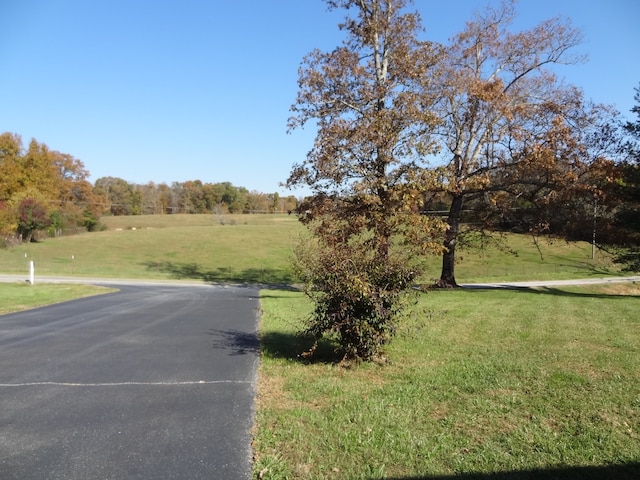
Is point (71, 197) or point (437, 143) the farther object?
point (71, 197)

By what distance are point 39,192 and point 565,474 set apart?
7216cm

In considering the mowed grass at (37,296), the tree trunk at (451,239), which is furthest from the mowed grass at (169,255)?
the mowed grass at (37,296)

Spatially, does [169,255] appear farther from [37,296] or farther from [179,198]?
[179,198]

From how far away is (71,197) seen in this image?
8738 centimetres

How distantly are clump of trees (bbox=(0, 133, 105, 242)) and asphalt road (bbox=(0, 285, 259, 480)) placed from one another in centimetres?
5499

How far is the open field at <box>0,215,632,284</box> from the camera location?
3734 cm

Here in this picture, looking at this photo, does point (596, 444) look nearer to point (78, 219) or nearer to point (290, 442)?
point (290, 442)

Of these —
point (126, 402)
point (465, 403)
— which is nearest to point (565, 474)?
point (465, 403)

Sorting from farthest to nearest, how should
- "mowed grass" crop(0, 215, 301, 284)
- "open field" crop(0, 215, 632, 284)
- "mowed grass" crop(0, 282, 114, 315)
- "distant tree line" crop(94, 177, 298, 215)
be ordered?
1. "distant tree line" crop(94, 177, 298, 215)
2. "mowed grass" crop(0, 215, 301, 284)
3. "open field" crop(0, 215, 632, 284)
4. "mowed grass" crop(0, 282, 114, 315)

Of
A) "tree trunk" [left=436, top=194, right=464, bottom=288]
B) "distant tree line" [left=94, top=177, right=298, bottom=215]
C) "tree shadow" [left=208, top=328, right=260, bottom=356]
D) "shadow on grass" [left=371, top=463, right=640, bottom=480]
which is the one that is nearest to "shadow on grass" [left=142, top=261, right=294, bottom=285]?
"tree trunk" [left=436, top=194, right=464, bottom=288]

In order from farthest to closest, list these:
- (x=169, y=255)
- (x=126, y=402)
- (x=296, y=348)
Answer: (x=169, y=255)
(x=296, y=348)
(x=126, y=402)

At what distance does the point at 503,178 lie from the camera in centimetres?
2259

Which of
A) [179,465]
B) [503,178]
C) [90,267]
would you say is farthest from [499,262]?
[179,465]

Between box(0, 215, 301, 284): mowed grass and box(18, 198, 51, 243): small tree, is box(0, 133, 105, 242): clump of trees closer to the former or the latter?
box(18, 198, 51, 243): small tree
